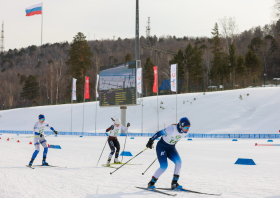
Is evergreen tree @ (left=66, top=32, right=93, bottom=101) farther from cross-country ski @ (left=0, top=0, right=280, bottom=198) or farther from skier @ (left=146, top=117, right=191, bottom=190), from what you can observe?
skier @ (left=146, top=117, right=191, bottom=190)

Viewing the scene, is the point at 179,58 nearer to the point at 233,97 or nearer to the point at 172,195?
the point at 233,97

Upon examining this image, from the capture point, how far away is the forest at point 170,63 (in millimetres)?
61812

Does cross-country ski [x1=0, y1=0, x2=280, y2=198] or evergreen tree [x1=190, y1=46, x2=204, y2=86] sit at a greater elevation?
evergreen tree [x1=190, y1=46, x2=204, y2=86]

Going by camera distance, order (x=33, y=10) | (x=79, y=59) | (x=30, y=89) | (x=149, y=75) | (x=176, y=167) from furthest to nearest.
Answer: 1. (x=30, y=89)
2. (x=149, y=75)
3. (x=79, y=59)
4. (x=33, y=10)
5. (x=176, y=167)

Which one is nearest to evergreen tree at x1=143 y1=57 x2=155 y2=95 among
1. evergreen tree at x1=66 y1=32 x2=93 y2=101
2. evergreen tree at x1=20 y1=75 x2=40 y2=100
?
evergreen tree at x1=66 y1=32 x2=93 y2=101

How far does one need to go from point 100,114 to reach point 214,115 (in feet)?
60.7

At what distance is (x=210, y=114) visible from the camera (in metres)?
35.5

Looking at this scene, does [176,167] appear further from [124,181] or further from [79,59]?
[79,59]

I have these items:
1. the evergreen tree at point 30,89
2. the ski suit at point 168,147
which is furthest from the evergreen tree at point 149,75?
the ski suit at point 168,147

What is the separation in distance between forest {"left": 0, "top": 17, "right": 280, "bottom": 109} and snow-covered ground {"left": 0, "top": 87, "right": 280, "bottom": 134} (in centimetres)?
601

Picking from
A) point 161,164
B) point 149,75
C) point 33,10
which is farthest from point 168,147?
point 149,75

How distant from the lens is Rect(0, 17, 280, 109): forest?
6181 cm

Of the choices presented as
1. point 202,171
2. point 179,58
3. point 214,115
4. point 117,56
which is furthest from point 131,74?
point 117,56

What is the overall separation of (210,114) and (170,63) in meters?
37.7
